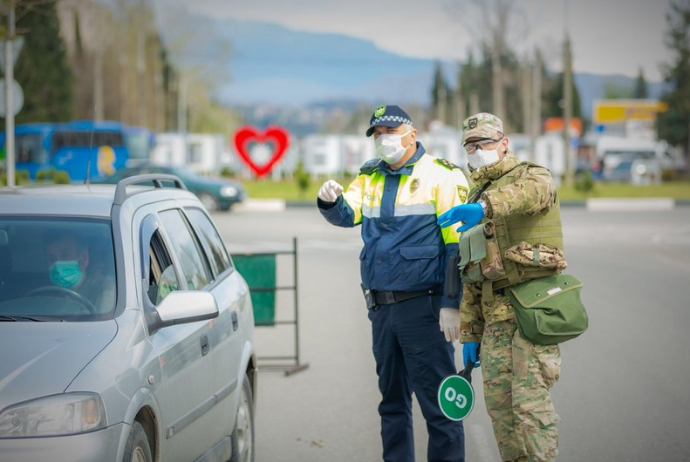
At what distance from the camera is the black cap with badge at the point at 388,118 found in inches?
A: 235

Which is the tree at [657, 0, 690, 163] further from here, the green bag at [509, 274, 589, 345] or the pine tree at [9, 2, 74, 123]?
the green bag at [509, 274, 589, 345]

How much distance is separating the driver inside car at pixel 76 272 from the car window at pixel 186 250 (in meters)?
0.61

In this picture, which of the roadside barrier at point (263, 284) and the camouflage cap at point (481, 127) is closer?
the camouflage cap at point (481, 127)

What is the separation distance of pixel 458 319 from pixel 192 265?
1.36 m

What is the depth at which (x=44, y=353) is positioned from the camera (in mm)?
4203

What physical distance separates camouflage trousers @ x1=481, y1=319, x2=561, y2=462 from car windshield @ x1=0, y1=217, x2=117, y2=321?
1.75m

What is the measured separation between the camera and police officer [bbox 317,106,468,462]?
5.82 metres

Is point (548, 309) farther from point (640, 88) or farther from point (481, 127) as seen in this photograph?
point (640, 88)

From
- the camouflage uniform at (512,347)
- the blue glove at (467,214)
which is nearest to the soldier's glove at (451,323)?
the camouflage uniform at (512,347)

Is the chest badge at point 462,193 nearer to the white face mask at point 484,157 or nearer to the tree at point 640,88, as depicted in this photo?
the white face mask at point 484,157

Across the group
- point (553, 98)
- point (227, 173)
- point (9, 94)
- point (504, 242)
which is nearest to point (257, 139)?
point (227, 173)

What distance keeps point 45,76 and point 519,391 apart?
234 feet

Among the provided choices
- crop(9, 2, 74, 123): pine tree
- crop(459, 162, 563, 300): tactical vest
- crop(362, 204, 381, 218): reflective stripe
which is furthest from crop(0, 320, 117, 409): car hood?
crop(9, 2, 74, 123): pine tree

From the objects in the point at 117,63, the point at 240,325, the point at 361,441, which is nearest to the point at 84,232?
the point at 240,325
